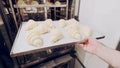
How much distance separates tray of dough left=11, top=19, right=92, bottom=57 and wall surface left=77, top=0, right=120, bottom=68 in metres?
0.16

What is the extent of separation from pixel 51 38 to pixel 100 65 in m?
0.64

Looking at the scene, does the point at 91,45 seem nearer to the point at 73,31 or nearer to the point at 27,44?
the point at 73,31

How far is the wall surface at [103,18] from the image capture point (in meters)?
0.92

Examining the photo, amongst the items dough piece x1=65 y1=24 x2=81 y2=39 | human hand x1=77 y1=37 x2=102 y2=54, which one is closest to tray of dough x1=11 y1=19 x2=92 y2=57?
dough piece x1=65 y1=24 x2=81 y2=39

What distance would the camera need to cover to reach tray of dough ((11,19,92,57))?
2.61 ft

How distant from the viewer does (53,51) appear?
126 centimetres

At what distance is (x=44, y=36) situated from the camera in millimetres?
920

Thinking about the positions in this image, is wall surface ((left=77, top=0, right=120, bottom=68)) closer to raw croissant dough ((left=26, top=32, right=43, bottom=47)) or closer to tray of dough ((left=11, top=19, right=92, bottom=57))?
Result: tray of dough ((left=11, top=19, right=92, bottom=57))

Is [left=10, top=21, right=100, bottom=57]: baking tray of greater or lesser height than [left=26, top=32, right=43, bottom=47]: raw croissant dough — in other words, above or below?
below

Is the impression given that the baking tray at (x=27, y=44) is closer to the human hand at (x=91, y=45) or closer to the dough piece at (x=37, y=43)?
the dough piece at (x=37, y=43)

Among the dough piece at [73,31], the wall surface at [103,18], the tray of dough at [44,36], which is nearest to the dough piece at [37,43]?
the tray of dough at [44,36]

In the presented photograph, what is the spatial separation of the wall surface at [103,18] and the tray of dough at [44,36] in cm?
16

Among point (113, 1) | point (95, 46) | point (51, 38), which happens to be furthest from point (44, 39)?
point (113, 1)

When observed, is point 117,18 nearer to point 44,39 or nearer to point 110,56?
point 110,56
